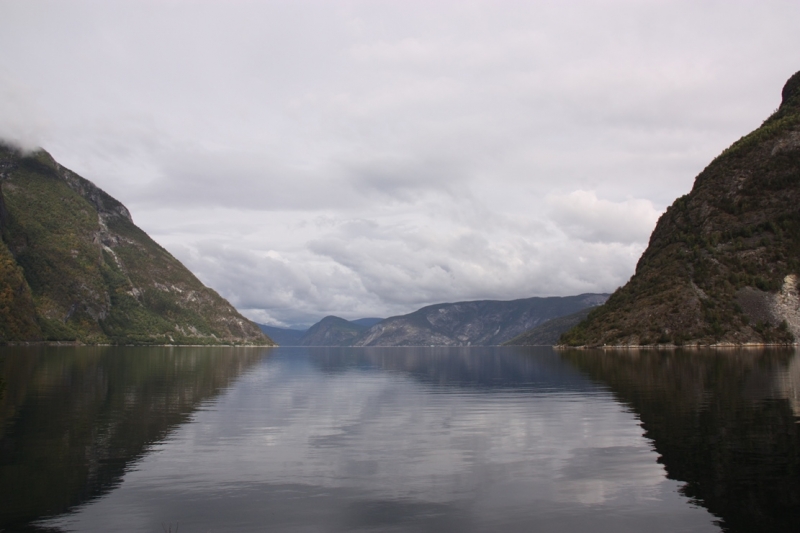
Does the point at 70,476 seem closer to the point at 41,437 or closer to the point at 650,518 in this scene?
the point at 41,437

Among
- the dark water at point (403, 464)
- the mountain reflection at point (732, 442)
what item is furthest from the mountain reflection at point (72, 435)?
the mountain reflection at point (732, 442)

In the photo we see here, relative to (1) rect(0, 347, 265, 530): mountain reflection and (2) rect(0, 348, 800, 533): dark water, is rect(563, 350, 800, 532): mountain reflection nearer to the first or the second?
(2) rect(0, 348, 800, 533): dark water

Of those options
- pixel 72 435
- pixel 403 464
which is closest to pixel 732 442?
pixel 403 464

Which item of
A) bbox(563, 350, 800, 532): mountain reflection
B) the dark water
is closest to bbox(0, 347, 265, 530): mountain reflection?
the dark water

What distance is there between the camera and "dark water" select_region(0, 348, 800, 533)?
22.6 metres

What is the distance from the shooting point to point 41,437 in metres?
37.4

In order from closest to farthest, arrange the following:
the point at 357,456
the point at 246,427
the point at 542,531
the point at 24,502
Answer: the point at 542,531 → the point at 24,502 → the point at 357,456 → the point at 246,427

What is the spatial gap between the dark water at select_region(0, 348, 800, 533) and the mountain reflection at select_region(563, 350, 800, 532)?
132 millimetres

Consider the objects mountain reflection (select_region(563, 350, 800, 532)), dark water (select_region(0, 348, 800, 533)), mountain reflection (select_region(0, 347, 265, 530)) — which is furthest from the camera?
mountain reflection (select_region(0, 347, 265, 530))

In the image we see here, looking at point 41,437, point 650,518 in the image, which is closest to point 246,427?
point 41,437

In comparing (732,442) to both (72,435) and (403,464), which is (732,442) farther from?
(72,435)

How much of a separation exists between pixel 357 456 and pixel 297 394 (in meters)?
40.0

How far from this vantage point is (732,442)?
34844mm

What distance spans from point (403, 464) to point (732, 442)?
1971cm
